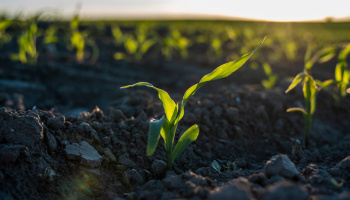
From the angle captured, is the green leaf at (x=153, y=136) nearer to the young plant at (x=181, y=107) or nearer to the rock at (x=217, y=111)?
the young plant at (x=181, y=107)

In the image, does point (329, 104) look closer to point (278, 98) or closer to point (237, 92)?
point (278, 98)

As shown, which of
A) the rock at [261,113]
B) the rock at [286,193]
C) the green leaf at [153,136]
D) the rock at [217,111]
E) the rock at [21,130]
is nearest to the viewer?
the rock at [286,193]

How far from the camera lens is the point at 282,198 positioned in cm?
102

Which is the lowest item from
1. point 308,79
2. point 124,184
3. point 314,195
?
point 124,184

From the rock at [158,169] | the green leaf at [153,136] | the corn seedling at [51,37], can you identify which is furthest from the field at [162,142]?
the corn seedling at [51,37]

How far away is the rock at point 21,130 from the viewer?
1.50 metres

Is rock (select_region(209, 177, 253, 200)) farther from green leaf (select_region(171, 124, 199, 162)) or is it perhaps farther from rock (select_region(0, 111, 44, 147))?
rock (select_region(0, 111, 44, 147))

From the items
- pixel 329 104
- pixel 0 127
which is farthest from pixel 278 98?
pixel 0 127

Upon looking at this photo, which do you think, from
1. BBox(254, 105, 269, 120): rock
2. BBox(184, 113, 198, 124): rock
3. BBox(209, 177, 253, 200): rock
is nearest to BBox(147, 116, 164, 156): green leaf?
BBox(209, 177, 253, 200): rock

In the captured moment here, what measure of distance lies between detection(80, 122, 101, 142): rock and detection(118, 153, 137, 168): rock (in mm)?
175

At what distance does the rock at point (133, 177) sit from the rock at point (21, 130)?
48 cm

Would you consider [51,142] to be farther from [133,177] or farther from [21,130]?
[133,177]

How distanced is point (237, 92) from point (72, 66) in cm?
299

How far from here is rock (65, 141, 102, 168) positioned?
1.60m
